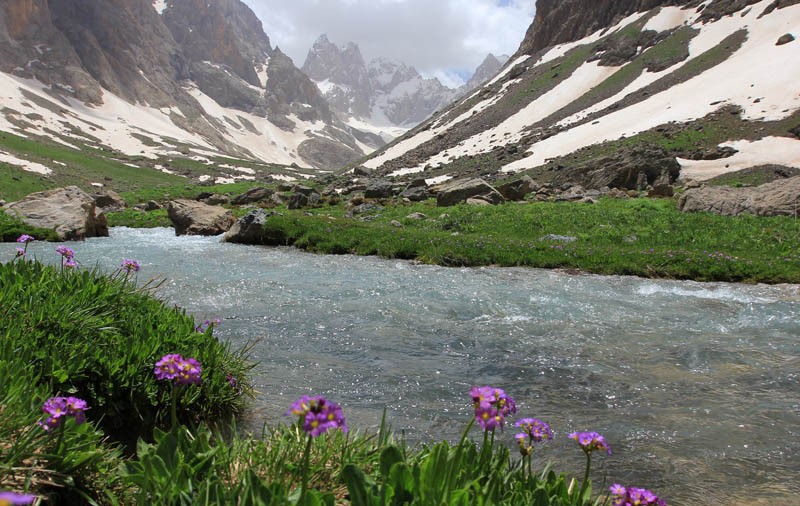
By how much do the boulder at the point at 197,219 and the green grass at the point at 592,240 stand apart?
194 inches

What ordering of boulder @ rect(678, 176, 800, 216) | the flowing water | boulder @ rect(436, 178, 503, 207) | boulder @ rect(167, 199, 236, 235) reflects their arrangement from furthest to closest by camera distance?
1. boulder @ rect(436, 178, 503, 207)
2. boulder @ rect(167, 199, 236, 235)
3. boulder @ rect(678, 176, 800, 216)
4. the flowing water

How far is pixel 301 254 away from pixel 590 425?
14.6 m

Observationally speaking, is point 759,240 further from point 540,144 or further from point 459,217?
point 540,144

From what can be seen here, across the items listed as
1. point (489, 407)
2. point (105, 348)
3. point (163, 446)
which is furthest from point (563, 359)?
point (105, 348)

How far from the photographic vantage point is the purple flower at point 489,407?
7.63ft

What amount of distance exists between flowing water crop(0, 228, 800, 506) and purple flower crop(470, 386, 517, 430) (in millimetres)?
1774

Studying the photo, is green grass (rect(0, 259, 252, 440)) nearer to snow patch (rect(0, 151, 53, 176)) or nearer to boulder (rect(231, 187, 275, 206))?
boulder (rect(231, 187, 275, 206))

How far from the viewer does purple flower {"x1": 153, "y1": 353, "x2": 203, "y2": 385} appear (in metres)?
2.54

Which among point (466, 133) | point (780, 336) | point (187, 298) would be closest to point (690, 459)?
point (780, 336)

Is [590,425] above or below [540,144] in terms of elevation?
below

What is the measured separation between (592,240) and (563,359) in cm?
1356

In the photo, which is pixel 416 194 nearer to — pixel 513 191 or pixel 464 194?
pixel 464 194

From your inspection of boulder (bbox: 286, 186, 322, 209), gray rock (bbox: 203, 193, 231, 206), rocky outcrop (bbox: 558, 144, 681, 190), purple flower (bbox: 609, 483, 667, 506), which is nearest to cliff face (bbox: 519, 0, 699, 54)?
rocky outcrop (bbox: 558, 144, 681, 190)

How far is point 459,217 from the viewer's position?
24844mm
